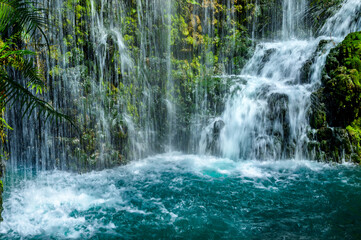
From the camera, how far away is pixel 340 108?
806cm

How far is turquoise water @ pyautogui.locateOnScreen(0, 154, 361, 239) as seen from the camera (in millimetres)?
4594

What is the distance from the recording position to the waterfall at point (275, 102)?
860 cm

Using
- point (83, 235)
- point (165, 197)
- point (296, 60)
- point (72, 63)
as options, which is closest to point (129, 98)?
point (72, 63)

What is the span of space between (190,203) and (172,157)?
371 centimetres

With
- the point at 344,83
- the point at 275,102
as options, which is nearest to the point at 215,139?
the point at 275,102

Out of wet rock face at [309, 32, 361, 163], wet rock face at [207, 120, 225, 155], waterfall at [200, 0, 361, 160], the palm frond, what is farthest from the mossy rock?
the palm frond

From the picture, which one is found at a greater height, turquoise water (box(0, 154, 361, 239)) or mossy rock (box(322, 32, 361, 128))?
mossy rock (box(322, 32, 361, 128))

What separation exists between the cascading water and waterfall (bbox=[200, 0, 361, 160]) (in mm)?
38

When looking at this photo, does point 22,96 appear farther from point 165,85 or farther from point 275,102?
point 275,102

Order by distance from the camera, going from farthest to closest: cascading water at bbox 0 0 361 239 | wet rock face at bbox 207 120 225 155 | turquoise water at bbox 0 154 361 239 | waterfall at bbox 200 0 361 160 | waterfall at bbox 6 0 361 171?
wet rock face at bbox 207 120 225 155, waterfall at bbox 200 0 361 160, waterfall at bbox 6 0 361 171, cascading water at bbox 0 0 361 239, turquoise water at bbox 0 154 361 239

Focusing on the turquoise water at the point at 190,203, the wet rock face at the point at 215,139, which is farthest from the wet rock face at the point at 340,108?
the wet rock face at the point at 215,139

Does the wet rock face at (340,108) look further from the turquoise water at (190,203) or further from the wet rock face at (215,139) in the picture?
the wet rock face at (215,139)

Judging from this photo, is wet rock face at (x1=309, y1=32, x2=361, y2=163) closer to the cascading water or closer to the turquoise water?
the cascading water

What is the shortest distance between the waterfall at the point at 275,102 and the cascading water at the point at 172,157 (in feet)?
0.12
